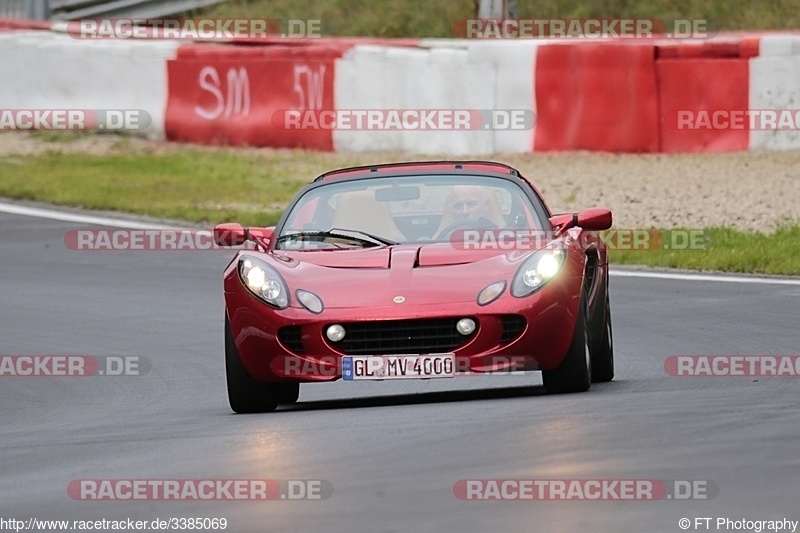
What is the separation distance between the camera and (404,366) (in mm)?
8828

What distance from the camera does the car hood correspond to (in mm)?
8969

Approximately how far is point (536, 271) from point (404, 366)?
816 mm

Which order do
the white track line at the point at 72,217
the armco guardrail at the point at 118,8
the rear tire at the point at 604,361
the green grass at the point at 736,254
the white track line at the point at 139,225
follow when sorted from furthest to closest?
the armco guardrail at the point at 118,8, the white track line at the point at 72,217, the green grass at the point at 736,254, the white track line at the point at 139,225, the rear tire at the point at 604,361

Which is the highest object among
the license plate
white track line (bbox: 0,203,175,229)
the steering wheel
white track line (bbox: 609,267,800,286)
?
the steering wheel

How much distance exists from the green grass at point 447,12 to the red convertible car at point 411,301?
19077 millimetres

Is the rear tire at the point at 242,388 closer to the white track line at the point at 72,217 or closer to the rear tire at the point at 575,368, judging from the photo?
the rear tire at the point at 575,368

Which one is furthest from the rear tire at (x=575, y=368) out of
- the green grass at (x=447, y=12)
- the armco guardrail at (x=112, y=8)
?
the armco guardrail at (x=112, y=8)

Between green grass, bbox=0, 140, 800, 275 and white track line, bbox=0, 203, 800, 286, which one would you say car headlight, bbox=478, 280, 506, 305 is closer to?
white track line, bbox=0, 203, 800, 286

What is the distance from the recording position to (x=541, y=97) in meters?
22.1

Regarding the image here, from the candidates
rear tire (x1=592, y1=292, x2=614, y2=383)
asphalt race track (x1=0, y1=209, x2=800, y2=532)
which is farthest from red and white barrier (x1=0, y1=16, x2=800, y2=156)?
rear tire (x1=592, y1=292, x2=614, y2=383)

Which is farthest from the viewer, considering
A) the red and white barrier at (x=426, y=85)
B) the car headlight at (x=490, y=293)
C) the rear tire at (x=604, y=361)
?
the red and white barrier at (x=426, y=85)

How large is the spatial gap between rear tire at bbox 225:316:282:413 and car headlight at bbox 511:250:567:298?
53.1 inches

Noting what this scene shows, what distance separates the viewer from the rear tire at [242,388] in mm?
9250

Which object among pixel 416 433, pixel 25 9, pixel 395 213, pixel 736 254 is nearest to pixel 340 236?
pixel 395 213
